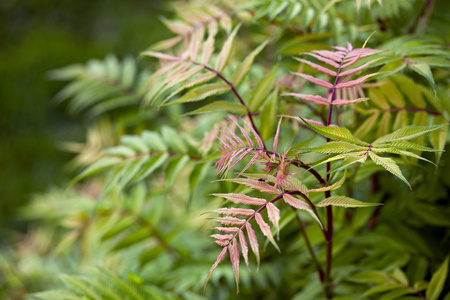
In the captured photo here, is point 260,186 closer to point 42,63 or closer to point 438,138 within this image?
point 438,138

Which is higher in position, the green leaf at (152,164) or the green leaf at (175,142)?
the green leaf at (175,142)

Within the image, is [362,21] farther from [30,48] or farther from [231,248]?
[30,48]

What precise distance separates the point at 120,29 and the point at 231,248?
3427 millimetres

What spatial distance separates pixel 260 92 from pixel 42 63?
9.58 ft

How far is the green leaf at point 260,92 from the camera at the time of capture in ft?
1.97

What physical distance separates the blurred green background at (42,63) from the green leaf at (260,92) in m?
2.32

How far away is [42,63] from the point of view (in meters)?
3.09

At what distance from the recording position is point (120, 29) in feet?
11.5

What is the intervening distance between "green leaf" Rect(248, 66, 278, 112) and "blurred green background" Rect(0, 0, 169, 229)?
2322 millimetres

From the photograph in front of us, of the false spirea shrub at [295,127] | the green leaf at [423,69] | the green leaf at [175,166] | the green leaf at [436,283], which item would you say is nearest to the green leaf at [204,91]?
the false spirea shrub at [295,127]

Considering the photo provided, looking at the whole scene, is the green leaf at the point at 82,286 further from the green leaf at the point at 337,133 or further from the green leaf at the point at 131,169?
the green leaf at the point at 337,133

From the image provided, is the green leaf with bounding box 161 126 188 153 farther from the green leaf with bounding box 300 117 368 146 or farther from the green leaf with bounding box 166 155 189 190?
the green leaf with bounding box 300 117 368 146

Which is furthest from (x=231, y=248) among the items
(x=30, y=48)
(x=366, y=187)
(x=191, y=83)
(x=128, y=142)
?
(x=30, y=48)

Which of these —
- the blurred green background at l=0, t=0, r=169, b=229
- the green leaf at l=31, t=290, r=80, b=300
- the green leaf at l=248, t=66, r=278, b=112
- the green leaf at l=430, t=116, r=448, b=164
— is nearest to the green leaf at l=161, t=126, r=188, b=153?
the green leaf at l=248, t=66, r=278, b=112
